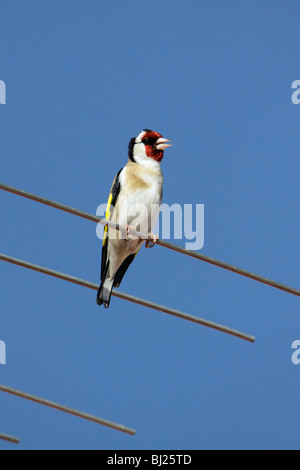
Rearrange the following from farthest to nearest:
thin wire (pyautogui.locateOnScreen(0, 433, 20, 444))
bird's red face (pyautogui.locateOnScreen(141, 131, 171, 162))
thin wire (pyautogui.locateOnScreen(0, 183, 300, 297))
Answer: bird's red face (pyautogui.locateOnScreen(141, 131, 171, 162)) → thin wire (pyautogui.locateOnScreen(0, 433, 20, 444)) → thin wire (pyautogui.locateOnScreen(0, 183, 300, 297))

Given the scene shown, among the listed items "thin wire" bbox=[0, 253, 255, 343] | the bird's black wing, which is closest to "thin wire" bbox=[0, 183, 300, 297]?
"thin wire" bbox=[0, 253, 255, 343]

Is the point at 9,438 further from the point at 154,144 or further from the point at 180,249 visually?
the point at 154,144

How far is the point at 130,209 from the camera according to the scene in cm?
851

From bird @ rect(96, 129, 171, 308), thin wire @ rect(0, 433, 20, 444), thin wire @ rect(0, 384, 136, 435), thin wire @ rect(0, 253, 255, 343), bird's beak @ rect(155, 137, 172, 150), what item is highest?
bird's beak @ rect(155, 137, 172, 150)

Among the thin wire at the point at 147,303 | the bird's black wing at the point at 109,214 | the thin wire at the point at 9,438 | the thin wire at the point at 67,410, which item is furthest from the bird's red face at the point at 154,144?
the thin wire at the point at 9,438

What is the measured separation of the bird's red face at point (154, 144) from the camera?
9.13m

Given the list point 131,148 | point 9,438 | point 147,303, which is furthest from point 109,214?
point 9,438

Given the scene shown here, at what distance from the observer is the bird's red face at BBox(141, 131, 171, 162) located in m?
9.13

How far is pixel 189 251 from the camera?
18.8 ft

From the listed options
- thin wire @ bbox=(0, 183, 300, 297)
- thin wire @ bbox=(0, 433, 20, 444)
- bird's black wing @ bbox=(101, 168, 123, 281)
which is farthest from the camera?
bird's black wing @ bbox=(101, 168, 123, 281)

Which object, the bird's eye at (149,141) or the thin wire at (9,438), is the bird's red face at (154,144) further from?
the thin wire at (9,438)

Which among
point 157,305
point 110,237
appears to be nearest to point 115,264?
point 110,237

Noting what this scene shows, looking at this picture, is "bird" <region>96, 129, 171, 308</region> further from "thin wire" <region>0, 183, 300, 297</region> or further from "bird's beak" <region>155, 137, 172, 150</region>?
"thin wire" <region>0, 183, 300, 297</region>

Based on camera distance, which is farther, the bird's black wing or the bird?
the bird's black wing
